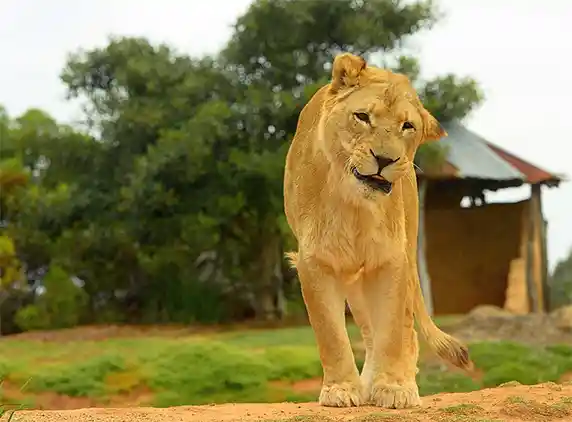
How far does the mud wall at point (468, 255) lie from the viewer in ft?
53.7

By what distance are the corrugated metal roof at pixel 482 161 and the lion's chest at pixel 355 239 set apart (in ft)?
33.8

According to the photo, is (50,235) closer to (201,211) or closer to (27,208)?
(27,208)

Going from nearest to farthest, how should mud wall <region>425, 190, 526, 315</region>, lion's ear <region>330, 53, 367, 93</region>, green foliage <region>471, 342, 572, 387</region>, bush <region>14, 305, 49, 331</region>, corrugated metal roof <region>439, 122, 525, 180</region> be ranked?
lion's ear <region>330, 53, 367, 93</region>
green foliage <region>471, 342, 572, 387</region>
corrugated metal roof <region>439, 122, 525, 180</region>
mud wall <region>425, 190, 526, 315</region>
bush <region>14, 305, 49, 331</region>

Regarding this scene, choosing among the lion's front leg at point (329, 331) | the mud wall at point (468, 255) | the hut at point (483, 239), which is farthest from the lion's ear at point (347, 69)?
the mud wall at point (468, 255)

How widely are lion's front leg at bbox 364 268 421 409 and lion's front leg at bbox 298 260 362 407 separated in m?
0.13

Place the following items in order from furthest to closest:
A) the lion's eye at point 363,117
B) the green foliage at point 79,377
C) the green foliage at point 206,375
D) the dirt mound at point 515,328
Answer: the dirt mound at point 515,328, the green foliage at point 79,377, the green foliage at point 206,375, the lion's eye at point 363,117

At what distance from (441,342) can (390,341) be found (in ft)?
2.28

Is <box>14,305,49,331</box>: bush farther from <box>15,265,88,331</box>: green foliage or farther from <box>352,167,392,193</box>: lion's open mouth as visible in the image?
<box>352,167,392,193</box>: lion's open mouth

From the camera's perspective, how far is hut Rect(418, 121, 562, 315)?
15.6m

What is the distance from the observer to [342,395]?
14.6ft

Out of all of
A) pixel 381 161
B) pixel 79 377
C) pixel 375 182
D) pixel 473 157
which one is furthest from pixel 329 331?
pixel 473 157

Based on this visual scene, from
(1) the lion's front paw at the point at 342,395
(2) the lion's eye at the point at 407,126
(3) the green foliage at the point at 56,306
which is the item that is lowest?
(1) the lion's front paw at the point at 342,395

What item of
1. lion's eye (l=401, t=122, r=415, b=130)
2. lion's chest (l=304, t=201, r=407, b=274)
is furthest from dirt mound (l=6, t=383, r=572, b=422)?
lion's eye (l=401, t=122, r=415, b=130)

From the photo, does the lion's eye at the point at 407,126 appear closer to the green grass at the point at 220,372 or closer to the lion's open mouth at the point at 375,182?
the lion's open mouth at the point at 375,182
